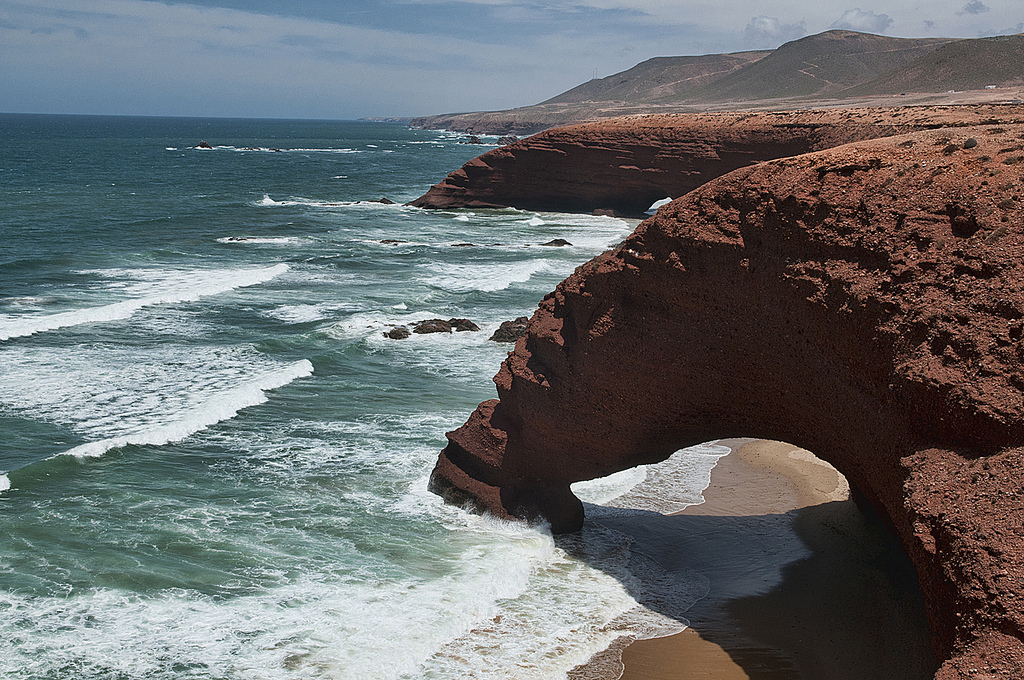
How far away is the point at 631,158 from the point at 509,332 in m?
24.8

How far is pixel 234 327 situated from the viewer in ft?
79.9

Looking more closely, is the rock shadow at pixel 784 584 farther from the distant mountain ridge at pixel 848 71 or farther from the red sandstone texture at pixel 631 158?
the distant mountain ridge at pixel 848 71

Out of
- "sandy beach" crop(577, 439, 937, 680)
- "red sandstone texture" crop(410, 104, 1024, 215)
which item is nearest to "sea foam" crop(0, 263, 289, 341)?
"sandy beach" crop(577, 439, 937, 680)

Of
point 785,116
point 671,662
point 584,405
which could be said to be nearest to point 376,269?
point 785,116

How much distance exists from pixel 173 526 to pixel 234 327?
12684 millimetres

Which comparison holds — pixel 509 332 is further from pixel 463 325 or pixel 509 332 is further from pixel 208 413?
pixel 208 413

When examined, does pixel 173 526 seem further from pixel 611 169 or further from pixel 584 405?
pixel 611 169

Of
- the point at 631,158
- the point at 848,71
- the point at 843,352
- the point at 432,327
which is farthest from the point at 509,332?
the point at 848,71

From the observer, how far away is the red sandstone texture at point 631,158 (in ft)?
112

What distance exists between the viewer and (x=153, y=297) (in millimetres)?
27703

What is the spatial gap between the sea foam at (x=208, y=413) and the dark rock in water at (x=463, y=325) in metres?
4.84

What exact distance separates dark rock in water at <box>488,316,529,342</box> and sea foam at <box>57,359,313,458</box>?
5104 millimetres

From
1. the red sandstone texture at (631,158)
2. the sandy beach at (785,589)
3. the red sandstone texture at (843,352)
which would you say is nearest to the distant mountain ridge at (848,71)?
the red sandstone texture at (631,158)

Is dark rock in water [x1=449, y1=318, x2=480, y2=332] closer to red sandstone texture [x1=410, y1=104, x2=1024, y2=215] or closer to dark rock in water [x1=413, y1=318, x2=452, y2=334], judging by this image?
dark rock in water [x1=413, y1=318, x2=452, y2=334]
